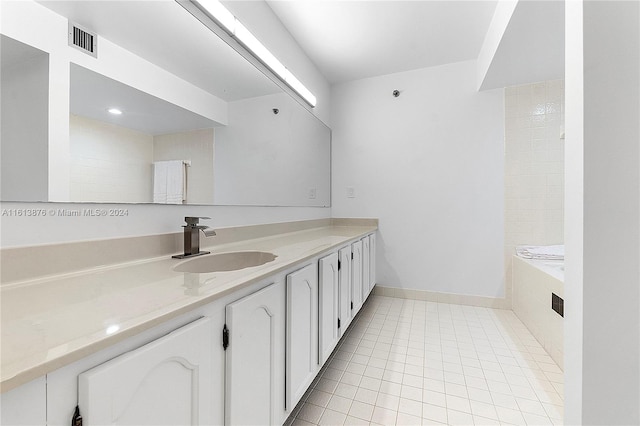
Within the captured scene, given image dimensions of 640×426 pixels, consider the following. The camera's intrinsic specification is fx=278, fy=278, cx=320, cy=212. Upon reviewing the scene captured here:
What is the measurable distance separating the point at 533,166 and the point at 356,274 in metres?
1.99

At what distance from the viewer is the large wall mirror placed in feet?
2.58

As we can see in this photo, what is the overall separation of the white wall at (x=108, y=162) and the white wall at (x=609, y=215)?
59.5 inches

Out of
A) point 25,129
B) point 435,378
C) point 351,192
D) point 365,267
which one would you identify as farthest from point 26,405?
point 351,192

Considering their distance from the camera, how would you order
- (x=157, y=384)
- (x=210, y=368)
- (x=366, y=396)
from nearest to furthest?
(x=157, y=384)
(x=210, y=368)
(x=366, y=396)

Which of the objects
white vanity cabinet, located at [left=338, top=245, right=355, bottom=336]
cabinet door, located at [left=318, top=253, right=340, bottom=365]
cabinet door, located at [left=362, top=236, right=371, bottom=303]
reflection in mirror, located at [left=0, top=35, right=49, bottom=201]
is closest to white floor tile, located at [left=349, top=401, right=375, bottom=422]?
cabinet door, located at [left=318, top=253, right=340, bottom=365]

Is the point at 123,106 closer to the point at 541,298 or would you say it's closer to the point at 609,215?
the point at 609,215

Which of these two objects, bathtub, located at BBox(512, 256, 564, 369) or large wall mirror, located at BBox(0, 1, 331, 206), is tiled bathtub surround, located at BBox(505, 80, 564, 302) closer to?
bathtub, located at BBox(512, 256, 564, 369)

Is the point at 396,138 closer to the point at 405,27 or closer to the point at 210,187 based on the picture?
the point at 405,27

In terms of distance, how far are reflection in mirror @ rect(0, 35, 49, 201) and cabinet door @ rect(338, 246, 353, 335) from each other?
1360mm

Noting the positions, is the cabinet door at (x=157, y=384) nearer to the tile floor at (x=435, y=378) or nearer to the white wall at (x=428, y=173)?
the tile floor at (x=435, y=378)

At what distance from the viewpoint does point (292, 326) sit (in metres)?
1.10

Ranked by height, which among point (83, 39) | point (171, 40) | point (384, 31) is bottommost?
point (83, 39)

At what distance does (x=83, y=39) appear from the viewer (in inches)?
35.5

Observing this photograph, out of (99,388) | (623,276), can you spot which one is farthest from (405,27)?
(99,388)
